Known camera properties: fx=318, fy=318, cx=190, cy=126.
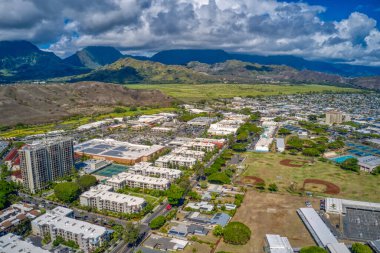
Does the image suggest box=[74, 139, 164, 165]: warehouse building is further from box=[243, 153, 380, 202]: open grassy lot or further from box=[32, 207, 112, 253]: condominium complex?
box=[32, 207, 112, 253]: condominium complex

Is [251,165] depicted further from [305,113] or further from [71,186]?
[305,113]

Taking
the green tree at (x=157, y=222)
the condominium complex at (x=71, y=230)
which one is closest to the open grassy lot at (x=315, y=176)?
the green tree at (x=157, y=222)

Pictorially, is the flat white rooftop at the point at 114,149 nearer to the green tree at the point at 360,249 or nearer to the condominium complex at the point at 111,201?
the condominium complex at the point at 111,201

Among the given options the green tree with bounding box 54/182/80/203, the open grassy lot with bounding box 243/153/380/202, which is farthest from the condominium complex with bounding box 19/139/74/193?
the open grassy lot with bounding box 243/153/380/202

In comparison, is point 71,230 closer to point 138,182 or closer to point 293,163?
point 138,182

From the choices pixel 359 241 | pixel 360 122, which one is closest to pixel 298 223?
pixel 359 241

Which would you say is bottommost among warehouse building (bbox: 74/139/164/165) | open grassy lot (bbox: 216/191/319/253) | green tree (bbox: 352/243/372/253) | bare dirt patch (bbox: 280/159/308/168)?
open grassy lot (bbox: 216/191/319/253)
